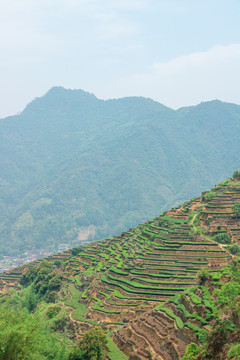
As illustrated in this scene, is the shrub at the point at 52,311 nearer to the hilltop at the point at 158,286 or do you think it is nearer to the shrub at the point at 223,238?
the hilltop at the point at 158,286

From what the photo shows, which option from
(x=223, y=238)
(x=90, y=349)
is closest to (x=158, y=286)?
(x=223, y=238)

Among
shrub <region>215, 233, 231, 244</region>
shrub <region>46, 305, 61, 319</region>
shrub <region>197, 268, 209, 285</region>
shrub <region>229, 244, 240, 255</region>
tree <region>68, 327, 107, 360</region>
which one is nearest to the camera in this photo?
tree <region>68, 327, 107, 360</region>

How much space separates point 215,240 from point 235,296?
3055cm

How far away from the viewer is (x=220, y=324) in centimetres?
3123

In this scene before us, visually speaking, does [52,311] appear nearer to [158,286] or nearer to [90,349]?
[158,286]

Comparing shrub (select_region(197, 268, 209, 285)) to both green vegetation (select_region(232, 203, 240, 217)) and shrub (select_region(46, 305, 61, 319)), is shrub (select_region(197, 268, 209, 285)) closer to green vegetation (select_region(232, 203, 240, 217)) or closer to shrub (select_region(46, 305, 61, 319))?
shrub (select_region(46, 305, 61, 319))

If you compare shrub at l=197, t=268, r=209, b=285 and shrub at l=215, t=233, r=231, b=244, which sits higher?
shrub at l=197, t=268, r=209, b=285

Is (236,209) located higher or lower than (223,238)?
higher

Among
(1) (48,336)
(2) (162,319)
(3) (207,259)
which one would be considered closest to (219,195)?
(3) (207,259)

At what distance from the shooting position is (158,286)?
179 feet

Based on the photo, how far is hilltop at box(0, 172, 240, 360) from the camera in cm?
3675

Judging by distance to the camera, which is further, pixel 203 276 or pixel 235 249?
pixel 235 249

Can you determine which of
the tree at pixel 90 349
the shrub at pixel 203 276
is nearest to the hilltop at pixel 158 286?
the shrub at pixel 203 276

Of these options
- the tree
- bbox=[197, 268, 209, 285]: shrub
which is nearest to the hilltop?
bbox=[197, 268, 209, 285]: shrub
